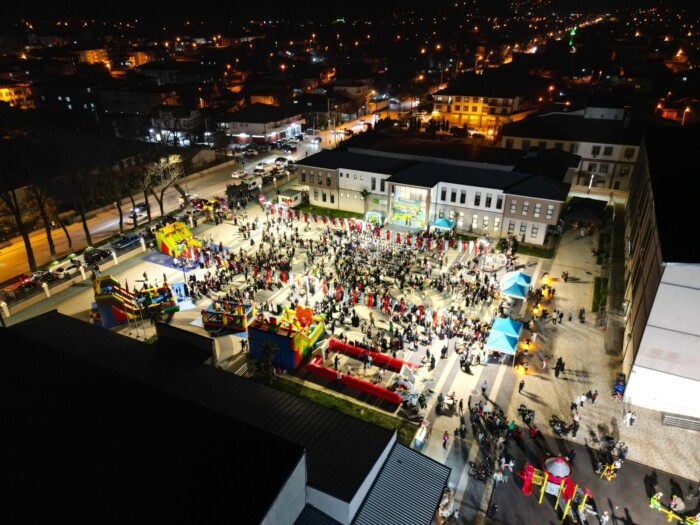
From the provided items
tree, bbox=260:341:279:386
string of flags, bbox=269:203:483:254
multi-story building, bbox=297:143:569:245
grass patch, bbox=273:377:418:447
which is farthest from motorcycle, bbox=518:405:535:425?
multi-story building, bbox=297:143:569:245

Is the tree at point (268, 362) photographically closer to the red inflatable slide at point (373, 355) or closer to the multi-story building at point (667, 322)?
the red inflatable slide at point (373, 355)

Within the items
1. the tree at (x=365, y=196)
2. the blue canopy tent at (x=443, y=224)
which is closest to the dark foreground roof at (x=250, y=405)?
the blue canopy tent at (x=443, y=224)

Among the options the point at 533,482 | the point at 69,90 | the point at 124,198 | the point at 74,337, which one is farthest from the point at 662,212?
the point at 69,90

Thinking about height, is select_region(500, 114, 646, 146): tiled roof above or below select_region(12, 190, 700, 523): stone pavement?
above

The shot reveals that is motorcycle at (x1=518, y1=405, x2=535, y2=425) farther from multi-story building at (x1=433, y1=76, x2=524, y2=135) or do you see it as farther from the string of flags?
multi-story building at (x1=433, y1=76, x2=524, y2=135)


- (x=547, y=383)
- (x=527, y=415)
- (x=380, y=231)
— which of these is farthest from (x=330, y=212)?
(x=527, y=415)

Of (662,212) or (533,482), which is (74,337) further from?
(662,212)
